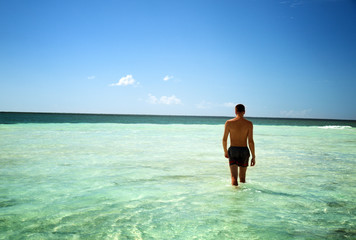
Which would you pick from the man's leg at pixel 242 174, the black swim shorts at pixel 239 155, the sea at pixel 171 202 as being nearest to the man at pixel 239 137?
the black swim shorts at pixel 239 155

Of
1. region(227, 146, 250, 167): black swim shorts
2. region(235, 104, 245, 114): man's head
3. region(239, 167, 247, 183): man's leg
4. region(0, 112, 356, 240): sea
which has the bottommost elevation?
region(0, 112, 356, 240): sea

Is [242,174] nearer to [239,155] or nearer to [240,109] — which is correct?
[239,155]

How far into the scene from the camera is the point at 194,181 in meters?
6.09

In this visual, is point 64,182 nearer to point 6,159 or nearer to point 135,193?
point 135,193

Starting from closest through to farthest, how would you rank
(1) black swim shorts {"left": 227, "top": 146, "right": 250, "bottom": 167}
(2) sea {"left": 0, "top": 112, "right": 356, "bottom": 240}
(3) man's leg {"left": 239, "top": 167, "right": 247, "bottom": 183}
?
1. (2) sea {"left": 0, "top": 112, "right": 356, "bottom": 240}
2. (1) black swim shorts {"left": 227, "top": 146, "right": 250, "bottom": 167}
3. (3) man's leg {"left": 239, "top": 167, "right": 247, "bottom": 183}

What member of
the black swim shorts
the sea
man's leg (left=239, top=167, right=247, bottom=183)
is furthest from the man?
the sea

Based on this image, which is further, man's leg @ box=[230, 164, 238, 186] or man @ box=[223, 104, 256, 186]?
man's leg @ box=[230, 164, 238, 186]

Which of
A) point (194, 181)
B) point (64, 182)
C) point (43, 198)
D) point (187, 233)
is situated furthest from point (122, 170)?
point (187, 233)

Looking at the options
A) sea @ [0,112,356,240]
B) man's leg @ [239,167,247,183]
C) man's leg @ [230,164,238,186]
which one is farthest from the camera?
man's leg @ [239,167,247,183]

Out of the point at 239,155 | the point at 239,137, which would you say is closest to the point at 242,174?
the point at 239,155

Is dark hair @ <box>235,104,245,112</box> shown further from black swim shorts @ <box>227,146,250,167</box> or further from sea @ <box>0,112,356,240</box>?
sea @ <box>0,112,356,240</box>

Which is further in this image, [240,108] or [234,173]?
[234,173]

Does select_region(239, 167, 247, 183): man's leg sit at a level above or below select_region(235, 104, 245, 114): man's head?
below

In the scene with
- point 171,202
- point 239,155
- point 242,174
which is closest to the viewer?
point 171,202
